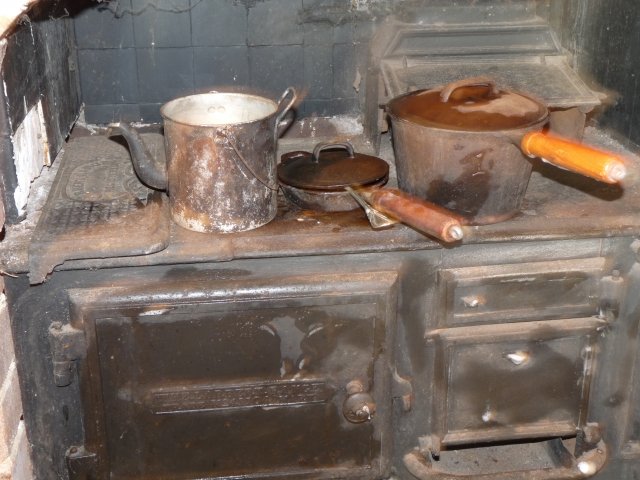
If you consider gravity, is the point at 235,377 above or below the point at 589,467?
above

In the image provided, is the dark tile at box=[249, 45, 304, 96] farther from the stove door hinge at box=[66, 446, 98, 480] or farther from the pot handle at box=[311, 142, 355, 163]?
the stove door hinge at box=[66, 446, 98, 480]

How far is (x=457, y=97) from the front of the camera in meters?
1.82

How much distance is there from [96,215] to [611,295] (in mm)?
1121

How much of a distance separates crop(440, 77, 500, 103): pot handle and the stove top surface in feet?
0.86

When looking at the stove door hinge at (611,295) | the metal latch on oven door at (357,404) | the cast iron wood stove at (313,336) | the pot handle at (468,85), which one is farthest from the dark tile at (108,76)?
the stove door hinge at (611,295)

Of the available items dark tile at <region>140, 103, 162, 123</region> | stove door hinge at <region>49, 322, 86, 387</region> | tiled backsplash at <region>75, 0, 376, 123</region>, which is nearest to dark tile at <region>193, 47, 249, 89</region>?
tiled backsplash at <region>75, 0, 376, 123</region>

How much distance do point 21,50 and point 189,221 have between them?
516 millimetres

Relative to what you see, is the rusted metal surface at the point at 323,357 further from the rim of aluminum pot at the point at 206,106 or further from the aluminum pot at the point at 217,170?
the rim of aluminum pot at the point at 206,106

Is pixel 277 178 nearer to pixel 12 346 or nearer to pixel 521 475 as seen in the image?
pixel 12 346

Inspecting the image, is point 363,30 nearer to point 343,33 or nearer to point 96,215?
point 343,33

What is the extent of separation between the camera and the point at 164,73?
7.54ft

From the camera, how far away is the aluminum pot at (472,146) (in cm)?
167

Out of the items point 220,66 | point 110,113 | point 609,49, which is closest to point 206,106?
point 220,66

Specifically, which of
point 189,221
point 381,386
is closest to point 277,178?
point 189,221
